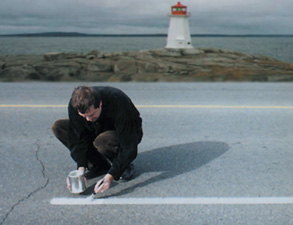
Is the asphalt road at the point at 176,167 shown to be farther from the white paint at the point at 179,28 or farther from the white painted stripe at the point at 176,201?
the white paint at the point at 179,28

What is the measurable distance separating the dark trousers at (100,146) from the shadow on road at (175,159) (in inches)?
14.6

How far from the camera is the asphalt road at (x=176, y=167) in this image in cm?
299

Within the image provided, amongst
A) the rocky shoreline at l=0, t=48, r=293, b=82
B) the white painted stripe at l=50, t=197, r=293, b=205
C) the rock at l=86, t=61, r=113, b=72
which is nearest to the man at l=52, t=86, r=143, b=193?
the white painted stripe at l=50, t=197, r=293, b=205

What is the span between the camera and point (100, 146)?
3.44m

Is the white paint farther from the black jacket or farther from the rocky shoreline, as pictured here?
the black jacket

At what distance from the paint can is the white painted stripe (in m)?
0.08

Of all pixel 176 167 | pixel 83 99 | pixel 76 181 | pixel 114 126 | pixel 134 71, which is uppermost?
pixel 83 99

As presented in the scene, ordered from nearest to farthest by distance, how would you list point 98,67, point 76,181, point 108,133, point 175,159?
point 76,181 < point 108,133 < point 175,159 < point 98,67

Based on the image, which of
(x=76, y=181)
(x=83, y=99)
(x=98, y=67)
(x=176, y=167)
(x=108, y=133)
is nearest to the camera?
(x=83, y=99)

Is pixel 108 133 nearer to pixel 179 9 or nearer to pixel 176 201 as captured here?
pixel 176 201

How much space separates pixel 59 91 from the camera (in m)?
8.80

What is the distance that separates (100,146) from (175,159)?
1160 mm

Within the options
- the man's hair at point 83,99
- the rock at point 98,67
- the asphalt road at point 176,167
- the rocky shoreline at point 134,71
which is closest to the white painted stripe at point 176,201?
the asphalt road at point 176,167

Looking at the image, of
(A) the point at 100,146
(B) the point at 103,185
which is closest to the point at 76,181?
(B) the point at 103,185
